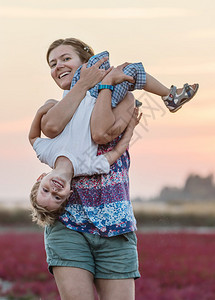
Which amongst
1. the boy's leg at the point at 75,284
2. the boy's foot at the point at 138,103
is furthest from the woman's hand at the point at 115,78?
the boy's leg at the point at 75,284

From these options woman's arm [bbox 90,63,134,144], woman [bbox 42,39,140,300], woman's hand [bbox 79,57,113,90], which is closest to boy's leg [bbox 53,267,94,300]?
woman [bbox 42,39,140,300]

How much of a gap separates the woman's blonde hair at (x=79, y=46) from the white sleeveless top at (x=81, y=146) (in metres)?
0.20

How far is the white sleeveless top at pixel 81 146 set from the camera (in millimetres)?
2184

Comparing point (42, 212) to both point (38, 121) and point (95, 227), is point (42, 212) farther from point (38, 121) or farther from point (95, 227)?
point (38, 121)

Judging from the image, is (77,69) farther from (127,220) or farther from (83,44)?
(127,220)

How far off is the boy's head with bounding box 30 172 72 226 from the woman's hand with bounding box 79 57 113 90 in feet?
1.23

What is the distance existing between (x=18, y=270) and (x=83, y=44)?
161 inches

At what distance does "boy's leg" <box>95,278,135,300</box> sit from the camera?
223cm

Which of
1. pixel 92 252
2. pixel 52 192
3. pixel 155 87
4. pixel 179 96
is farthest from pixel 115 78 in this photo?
pixel 92 252

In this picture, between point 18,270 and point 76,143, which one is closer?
point 76,143

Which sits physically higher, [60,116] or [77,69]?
[77,69]

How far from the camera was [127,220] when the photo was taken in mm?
2268

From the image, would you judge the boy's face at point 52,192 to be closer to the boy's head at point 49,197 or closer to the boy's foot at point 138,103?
the boy's head at point 49,197

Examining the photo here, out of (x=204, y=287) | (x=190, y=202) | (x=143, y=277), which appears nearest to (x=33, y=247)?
(x=143, y=277)
